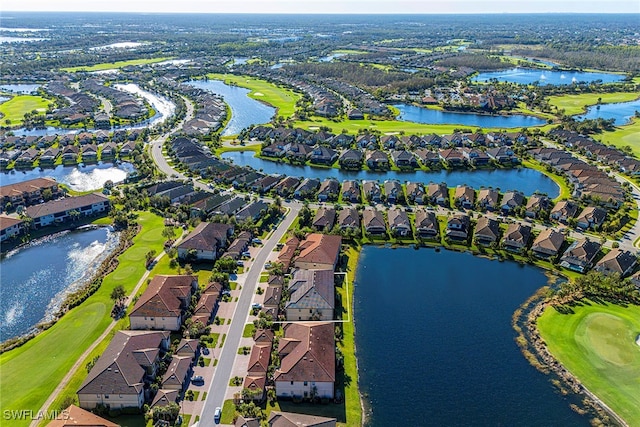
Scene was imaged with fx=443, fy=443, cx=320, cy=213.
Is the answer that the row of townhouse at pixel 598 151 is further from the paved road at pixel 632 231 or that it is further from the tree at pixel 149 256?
the tree at pixel 149 256

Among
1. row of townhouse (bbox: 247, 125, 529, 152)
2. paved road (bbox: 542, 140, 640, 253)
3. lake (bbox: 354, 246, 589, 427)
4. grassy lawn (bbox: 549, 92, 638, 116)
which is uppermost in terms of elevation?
grassy lawn (bbox: 549, 92, 638, 116)

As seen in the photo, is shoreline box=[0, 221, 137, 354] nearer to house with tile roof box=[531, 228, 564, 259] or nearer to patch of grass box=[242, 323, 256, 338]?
patch of grass box=[242, 323, 256, 338]

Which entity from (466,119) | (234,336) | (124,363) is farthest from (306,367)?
(466,119)

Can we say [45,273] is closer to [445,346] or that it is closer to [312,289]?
[312,289]

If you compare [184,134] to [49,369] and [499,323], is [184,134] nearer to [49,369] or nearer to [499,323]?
[49,369]


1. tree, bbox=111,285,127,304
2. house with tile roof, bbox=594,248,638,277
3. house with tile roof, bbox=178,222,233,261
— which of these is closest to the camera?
tree, bbox=111,285,127,304

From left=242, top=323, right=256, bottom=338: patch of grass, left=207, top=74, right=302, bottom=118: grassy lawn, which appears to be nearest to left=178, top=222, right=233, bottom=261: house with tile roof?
left=242, top=323, right=256, bottom=338: patch of grass
